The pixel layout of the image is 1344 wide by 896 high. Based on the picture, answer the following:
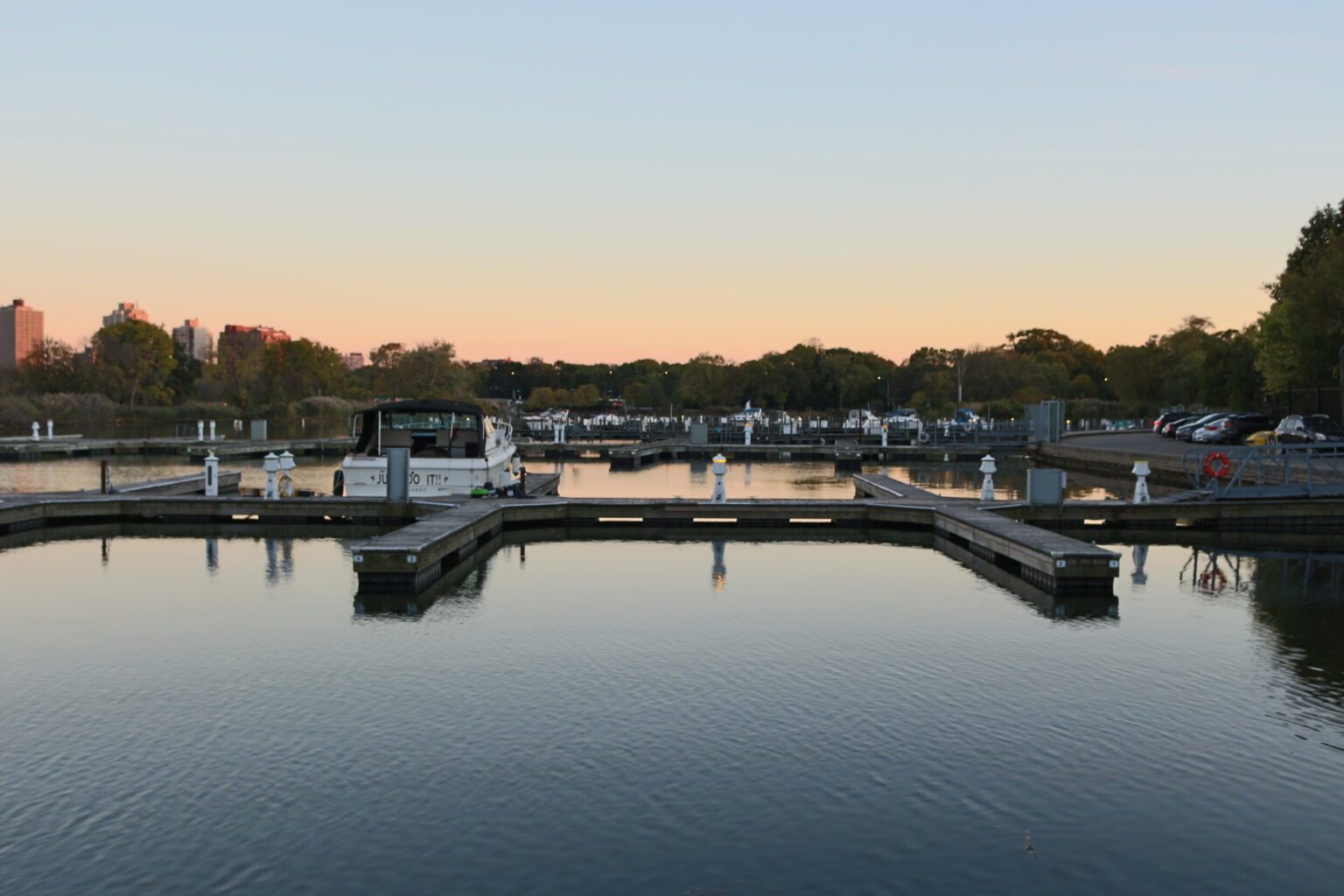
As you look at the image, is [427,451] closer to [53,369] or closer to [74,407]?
[74,407]

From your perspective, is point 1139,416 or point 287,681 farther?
point 1139,416

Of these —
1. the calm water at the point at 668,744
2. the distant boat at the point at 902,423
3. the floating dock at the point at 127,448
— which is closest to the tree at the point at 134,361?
the floating dock at the point at 127,448

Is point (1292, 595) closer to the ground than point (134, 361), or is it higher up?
closer to the ground

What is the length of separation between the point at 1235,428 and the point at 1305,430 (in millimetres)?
6011

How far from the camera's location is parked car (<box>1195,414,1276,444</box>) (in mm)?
48250

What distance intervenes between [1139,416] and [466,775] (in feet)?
316

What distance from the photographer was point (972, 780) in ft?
30.6

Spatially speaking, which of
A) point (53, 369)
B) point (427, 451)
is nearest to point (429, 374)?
point (53, 369)

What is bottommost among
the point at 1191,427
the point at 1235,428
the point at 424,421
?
the point at 1191,427

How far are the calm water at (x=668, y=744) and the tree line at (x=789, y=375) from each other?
5980 cm

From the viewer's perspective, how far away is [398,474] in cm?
2520

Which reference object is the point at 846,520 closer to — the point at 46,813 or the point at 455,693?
the point at 455,693

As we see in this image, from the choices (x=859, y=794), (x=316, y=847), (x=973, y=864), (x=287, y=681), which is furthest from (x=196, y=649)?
(x=973, y=864)

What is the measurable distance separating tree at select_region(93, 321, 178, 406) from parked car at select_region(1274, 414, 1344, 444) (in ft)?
314
